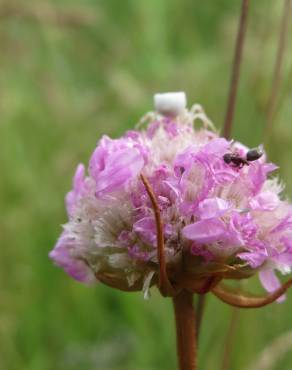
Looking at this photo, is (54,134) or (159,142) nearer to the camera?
(159,142)

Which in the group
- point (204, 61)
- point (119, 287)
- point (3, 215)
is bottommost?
point (3, 215)

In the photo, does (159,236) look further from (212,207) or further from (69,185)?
(69,185)

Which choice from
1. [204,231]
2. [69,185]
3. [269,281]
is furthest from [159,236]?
[69,185]

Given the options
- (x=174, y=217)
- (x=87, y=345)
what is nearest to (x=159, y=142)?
(x=174, y=217)

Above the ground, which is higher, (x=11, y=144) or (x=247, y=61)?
(x=247, y=61)

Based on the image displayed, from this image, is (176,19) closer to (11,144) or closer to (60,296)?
(11,144)

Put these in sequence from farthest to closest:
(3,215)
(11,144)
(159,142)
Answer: (11,144), (3,215), (159,142)
